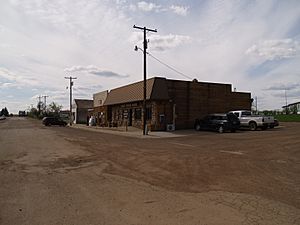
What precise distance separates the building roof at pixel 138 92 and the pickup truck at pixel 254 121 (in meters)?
7.98

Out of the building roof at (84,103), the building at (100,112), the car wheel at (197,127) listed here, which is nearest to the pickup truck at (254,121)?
the car wheel at (197,127)

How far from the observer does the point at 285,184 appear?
29.1 feet

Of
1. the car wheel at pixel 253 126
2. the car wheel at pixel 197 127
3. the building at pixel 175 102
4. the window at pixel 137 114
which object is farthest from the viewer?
the window at pixel 137 114

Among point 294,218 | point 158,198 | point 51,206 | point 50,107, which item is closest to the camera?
point 294,218

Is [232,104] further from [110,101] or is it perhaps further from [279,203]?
[279,203]

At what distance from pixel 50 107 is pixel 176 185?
12174 centimetres

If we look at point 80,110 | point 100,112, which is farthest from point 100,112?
point 80,110

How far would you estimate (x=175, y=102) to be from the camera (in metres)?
35.6

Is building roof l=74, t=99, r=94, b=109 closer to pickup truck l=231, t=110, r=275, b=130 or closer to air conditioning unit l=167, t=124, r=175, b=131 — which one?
air conditioning unit l=167, t=124, r=175, b=131

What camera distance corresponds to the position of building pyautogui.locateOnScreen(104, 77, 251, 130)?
114ft

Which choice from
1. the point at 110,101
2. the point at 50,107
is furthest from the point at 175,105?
the point at 50,107

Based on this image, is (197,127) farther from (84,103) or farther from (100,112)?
(84,103)

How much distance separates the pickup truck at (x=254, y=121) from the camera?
31.9 metres

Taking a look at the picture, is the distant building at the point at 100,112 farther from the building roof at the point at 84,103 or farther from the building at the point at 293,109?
the building at the point at 293,109
